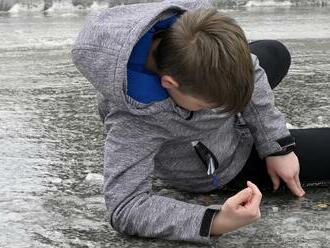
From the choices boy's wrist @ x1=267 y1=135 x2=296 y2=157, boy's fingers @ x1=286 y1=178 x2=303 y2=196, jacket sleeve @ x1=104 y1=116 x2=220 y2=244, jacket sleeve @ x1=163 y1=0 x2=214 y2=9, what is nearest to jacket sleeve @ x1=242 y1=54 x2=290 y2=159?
boy's wrist @ x1=267 y1=135 x2=296 y2=157

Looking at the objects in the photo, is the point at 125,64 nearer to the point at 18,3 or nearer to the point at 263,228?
the point at 263,228

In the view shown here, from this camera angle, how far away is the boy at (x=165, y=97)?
5.29 feet

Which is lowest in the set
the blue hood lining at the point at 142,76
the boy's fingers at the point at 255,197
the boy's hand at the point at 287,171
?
the boy's hand at the point at 287,171

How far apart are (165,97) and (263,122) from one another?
433 millimetres

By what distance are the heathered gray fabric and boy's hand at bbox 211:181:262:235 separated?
8 cm

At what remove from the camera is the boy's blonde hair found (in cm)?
159

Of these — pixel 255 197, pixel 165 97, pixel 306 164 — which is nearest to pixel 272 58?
pixel 306 164

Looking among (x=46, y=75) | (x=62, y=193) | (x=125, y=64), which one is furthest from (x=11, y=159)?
(x=46, y=75)

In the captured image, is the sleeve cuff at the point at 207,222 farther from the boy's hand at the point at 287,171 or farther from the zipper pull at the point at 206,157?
the boy's hand at the point at 287,171

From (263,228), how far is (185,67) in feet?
1.86

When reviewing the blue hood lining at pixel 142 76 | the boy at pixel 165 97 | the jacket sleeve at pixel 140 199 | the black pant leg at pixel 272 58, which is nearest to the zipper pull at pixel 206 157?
the boy at pixel 165 97

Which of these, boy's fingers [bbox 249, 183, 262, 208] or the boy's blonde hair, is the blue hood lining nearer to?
the boy's blonde hair

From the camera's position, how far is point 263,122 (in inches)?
81.8

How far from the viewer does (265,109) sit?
2084 mm
